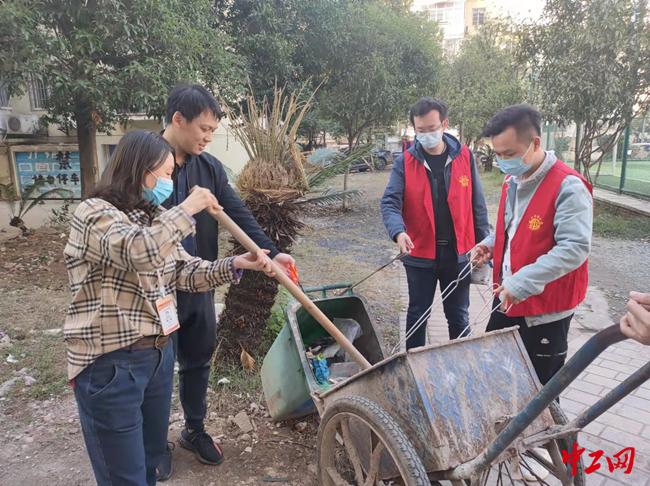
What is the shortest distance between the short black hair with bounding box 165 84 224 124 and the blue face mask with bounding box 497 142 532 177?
137 cm

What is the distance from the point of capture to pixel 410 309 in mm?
3215

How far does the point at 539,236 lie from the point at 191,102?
65.6 inches

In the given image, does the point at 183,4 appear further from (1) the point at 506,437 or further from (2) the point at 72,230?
(1) the point at 506,437

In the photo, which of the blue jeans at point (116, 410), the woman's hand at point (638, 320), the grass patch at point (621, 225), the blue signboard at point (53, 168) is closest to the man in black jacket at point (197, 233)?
the blue jeans at point (116, 410)

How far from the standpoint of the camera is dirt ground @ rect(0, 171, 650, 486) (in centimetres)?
261

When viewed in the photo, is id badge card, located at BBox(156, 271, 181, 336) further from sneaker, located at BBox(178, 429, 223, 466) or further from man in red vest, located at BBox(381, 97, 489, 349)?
man in red vest, located at BBox(381, 97, 489, 349)

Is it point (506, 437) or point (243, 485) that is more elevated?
point (506, 437)

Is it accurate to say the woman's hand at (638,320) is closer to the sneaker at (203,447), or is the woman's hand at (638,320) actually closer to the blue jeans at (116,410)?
the blue jeans at (116,410)

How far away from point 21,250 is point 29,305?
2276 mm

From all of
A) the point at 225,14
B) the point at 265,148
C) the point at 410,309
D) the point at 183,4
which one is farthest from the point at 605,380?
the point at 225,14

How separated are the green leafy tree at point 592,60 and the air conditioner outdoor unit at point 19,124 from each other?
957 cm

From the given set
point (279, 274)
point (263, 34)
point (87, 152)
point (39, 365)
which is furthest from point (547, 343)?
point (263, 34)

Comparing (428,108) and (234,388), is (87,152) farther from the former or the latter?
(428,108)

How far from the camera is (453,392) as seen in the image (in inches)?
69.3
